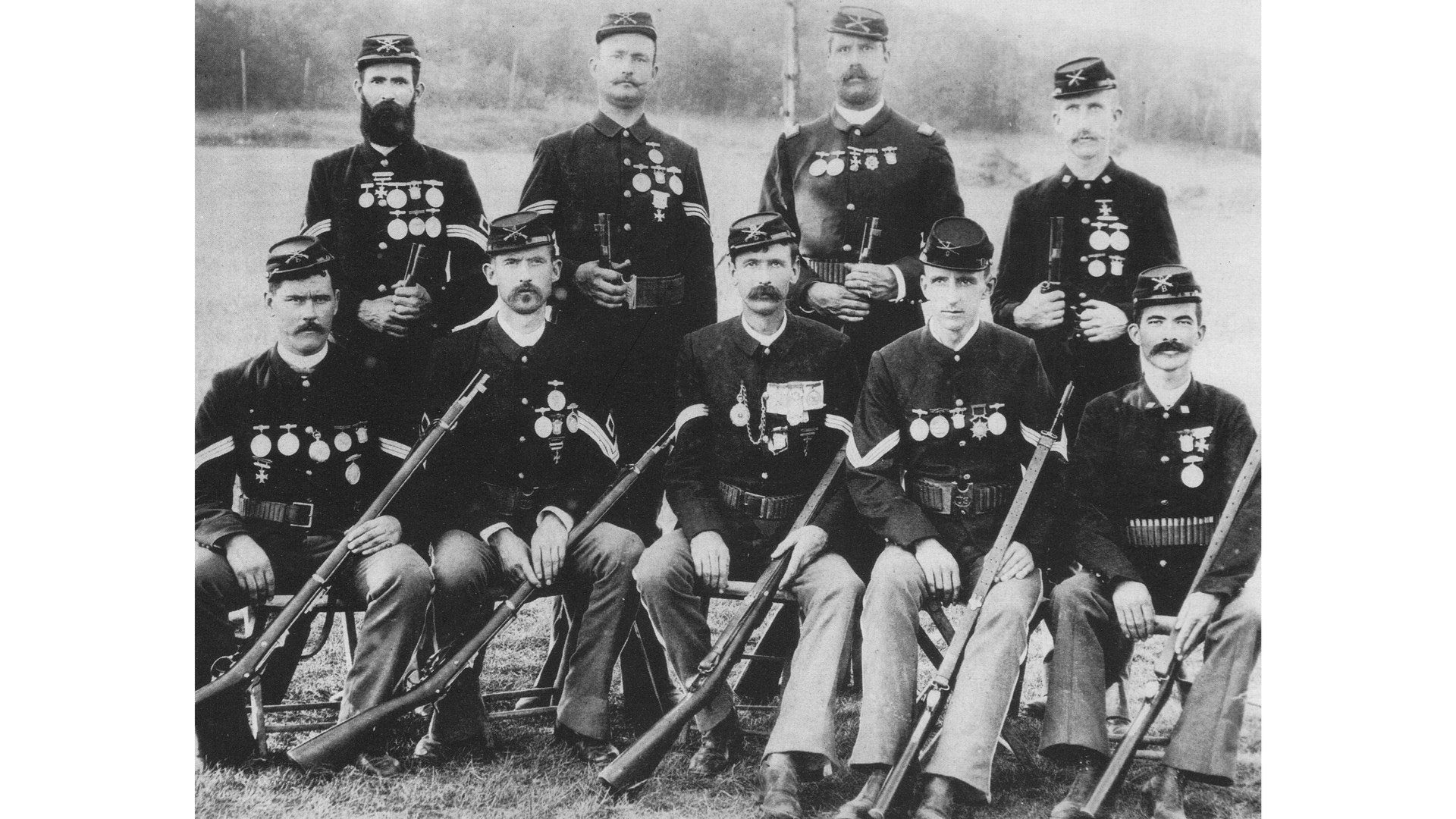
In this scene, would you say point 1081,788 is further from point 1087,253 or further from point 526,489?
point 526,489

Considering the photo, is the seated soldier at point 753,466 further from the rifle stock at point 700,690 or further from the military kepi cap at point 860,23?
the military kepi cap at point 860,23

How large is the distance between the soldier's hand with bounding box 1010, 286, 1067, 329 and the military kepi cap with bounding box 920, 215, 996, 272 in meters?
0.24

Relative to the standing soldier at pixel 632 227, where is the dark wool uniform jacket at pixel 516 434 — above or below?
below

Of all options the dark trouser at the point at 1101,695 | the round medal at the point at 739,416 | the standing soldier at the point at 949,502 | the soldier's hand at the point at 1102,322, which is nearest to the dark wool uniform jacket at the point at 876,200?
the standing soldier at the point at 949,502

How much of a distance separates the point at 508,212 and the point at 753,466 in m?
1.38

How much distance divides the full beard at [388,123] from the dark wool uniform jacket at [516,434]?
851 mm

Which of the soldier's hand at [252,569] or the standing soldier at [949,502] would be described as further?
the soldier's hand at [252,569]

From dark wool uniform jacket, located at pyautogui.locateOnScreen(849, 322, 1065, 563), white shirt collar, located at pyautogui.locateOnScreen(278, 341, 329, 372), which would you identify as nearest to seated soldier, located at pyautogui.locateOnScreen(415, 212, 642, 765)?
white shirt collar, located at pyautogui.locateOnScreen(278, 341, 329, 372)

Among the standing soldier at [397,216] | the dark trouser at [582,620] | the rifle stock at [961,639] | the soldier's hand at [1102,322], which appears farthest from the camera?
the standing soldier at [397,216]

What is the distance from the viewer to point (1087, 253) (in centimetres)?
476

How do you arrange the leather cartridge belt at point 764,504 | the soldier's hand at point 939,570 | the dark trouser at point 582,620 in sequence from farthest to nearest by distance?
the leather cartridge belt at point 764,504 → the dark trouser at point 582,620 → the soldier's hand at point 939,570

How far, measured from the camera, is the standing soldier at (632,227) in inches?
189

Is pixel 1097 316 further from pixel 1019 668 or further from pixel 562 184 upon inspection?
pixel 562 184

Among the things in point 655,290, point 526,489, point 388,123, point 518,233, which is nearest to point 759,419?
point 655,290
